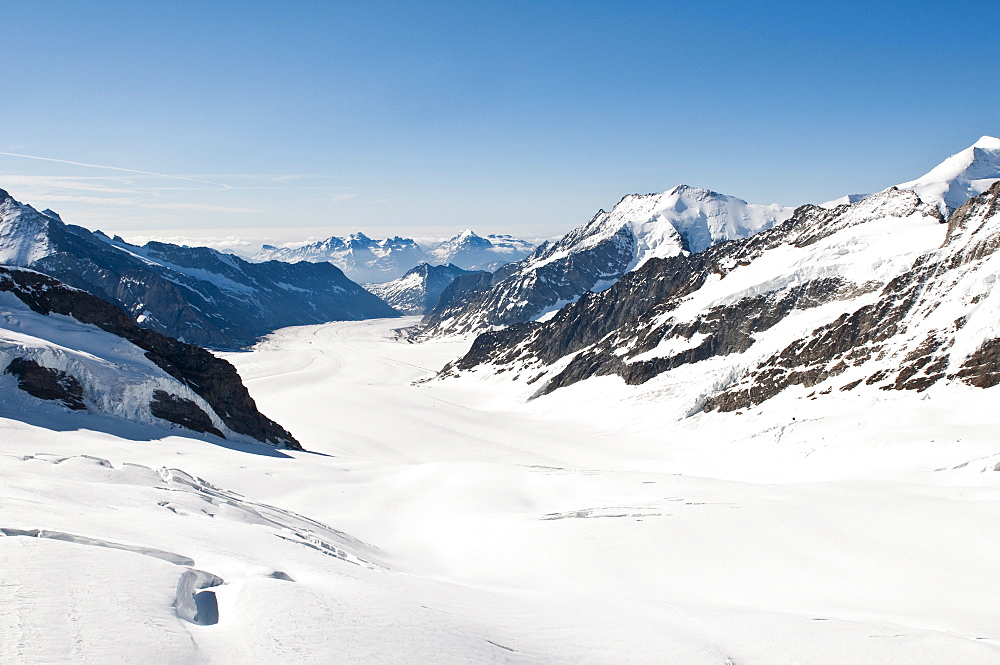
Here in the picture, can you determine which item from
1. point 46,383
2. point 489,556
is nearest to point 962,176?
point 489,556

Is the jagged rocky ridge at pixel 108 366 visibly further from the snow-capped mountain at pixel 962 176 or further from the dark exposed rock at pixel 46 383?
the snow-capped mountain at pixel 962 176

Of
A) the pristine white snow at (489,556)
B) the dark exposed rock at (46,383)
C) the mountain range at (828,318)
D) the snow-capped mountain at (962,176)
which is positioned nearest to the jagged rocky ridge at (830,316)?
the mountain range at (828,318)

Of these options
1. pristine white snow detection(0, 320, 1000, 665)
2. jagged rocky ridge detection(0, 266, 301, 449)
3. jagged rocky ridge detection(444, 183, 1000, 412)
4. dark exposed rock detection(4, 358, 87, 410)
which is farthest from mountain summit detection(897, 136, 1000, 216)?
dark exposed rock detection(4, 358, 87, 410)

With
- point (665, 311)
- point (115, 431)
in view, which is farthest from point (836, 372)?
point (115, 431)

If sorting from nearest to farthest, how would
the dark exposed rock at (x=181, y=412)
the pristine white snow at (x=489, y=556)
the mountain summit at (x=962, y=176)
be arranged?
the pristine white snow at (x=489, y=556), the dark exposed rock at (x=181, y=412), the mountain summit at (x=962, y=176)

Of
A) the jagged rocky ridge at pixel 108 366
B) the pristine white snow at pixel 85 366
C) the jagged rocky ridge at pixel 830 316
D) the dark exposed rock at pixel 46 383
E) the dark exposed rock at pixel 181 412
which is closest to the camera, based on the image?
the pristine white snow at pixel 85 366

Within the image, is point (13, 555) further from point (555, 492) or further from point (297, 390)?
point (297, 390)

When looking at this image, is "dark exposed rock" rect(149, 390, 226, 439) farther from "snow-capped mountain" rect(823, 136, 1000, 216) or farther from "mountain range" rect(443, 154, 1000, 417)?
"snow-capped mountain" rect(823, 136, 1000, 216)
